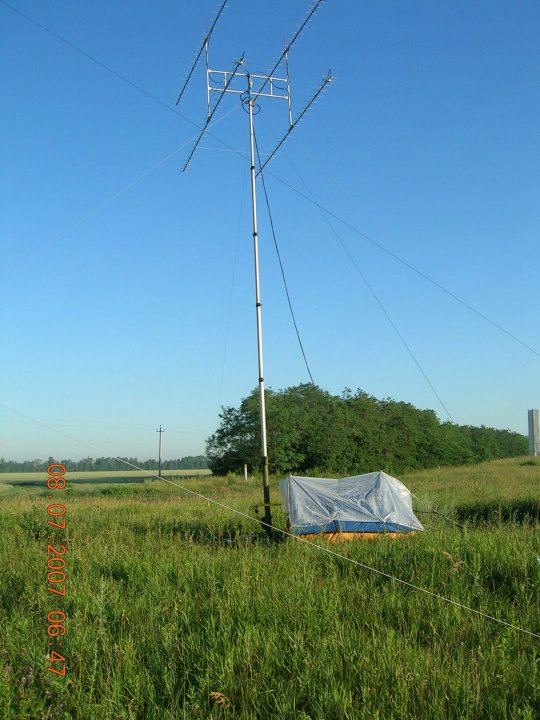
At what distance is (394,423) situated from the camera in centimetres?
7644

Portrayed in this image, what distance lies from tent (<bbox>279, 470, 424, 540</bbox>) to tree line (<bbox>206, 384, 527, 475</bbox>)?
3976 centimetres

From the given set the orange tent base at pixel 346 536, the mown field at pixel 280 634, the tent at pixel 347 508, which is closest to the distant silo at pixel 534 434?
the tent at pixel 347 508

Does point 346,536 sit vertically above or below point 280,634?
above

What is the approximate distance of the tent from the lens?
444 inches

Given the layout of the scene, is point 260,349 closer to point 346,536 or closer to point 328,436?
point 346,536

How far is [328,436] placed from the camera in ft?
203

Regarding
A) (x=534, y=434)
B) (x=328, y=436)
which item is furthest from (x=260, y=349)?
(x=534, y=434)

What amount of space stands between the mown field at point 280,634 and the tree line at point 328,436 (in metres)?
43.7

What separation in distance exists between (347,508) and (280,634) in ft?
19.5

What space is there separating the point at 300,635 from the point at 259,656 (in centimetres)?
42

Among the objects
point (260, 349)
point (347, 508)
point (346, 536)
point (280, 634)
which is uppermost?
point (260, 349)

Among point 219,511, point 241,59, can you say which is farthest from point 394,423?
point 241,59

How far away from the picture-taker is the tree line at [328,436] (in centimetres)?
5959

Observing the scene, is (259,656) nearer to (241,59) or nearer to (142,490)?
(241,59)
